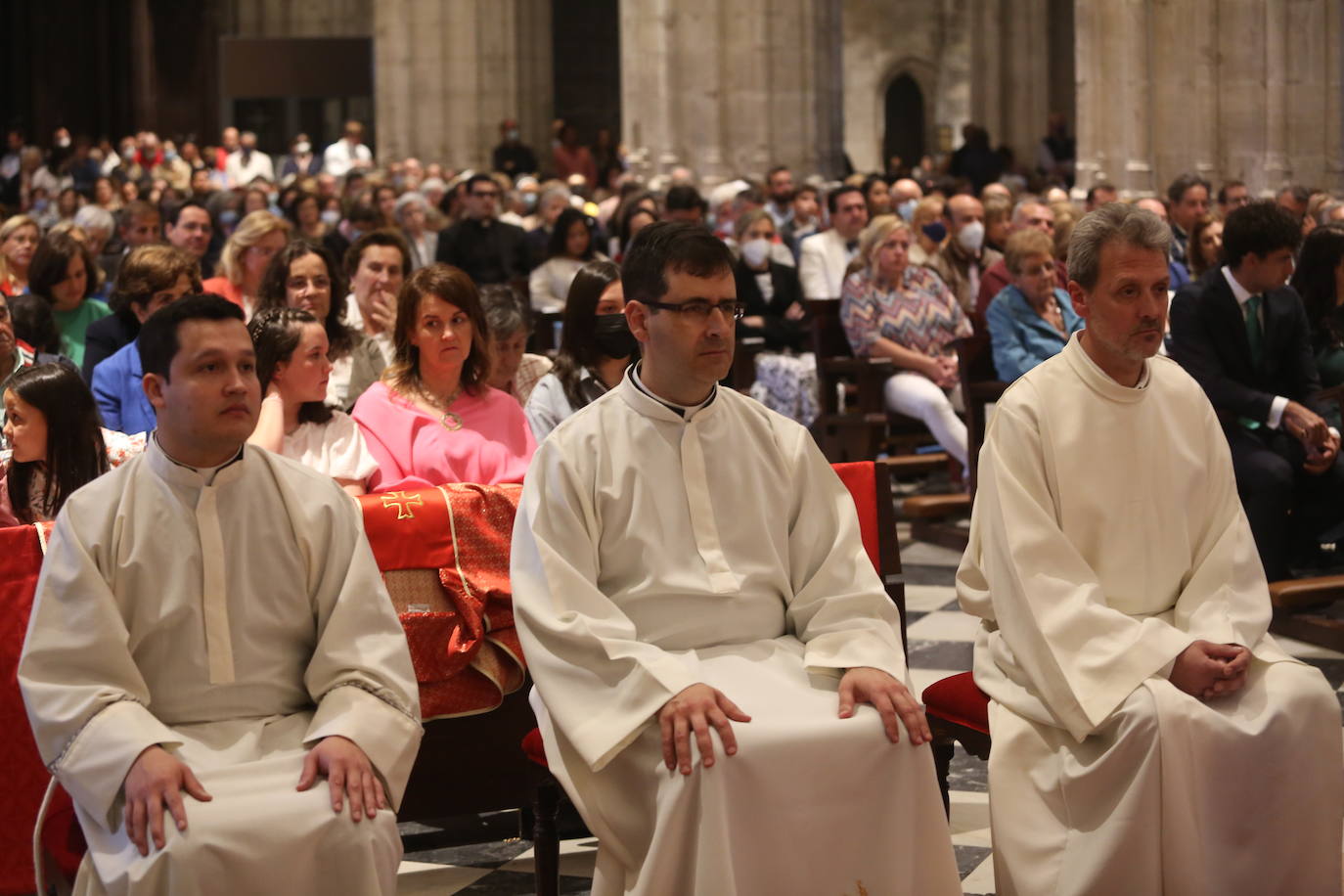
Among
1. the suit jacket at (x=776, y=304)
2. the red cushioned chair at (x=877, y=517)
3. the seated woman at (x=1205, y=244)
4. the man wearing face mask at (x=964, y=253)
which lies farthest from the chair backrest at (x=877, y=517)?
the man wearing face mask at (x=964, y=253)

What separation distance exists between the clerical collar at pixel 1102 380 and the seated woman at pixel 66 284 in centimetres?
495

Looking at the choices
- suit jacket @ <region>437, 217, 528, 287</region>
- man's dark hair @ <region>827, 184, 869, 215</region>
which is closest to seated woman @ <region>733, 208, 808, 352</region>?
man's dark hair @ <region>827, 184, 869, 215</region>

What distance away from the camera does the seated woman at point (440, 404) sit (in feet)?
17.0

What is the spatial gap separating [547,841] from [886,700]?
0.81m

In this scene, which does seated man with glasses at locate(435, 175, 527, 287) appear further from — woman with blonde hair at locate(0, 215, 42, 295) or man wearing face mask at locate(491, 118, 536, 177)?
man wearing face mask at locate(491, 118, 536, 177)

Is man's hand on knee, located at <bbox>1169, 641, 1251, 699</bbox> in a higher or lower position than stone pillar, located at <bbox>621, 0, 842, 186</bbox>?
lower

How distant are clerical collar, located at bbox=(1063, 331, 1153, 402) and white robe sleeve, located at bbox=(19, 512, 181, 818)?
78.5 inches

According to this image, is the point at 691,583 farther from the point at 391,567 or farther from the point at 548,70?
the point at 548,70

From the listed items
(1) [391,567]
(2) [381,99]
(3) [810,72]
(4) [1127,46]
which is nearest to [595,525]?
(1) [391,567]

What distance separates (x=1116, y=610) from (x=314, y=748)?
5.34 ft

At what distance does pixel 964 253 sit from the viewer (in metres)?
11.0

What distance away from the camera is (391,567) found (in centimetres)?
415

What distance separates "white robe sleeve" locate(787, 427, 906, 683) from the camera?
145 inches

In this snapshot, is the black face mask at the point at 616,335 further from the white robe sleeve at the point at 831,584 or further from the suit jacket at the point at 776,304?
the suit jacket at the point at 776,304
